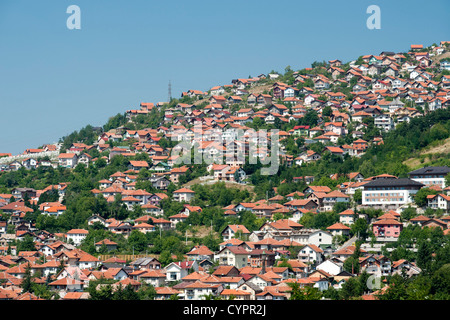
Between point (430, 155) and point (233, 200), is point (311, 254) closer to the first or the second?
point (233, 200)

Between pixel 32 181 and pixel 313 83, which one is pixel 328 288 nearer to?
pixel 32 181

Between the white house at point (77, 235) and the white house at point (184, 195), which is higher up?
the white house at point (184, 195)

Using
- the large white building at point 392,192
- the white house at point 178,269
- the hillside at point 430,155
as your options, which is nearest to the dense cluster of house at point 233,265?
the white house at point 178,269

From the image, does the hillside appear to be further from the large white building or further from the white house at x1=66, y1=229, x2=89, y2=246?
the white house at x1=66, y1=229, x2=89, y2=246

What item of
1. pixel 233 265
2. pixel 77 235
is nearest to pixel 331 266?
pixel 233 265

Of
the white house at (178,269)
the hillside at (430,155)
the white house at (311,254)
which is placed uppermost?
the hillside at (430,155)

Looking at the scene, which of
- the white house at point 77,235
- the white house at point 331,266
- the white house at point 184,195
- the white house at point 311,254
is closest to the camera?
the white house at point 331,266

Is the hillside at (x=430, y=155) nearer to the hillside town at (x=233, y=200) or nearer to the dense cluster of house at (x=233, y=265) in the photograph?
the hillside town at (x=233, y=200)

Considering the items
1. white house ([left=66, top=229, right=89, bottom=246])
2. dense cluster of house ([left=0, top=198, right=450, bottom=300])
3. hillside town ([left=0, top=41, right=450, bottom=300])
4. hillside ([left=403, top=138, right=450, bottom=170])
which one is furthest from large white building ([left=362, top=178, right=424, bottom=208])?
white house ([left=66, top=229, right=89, bottom=246])
